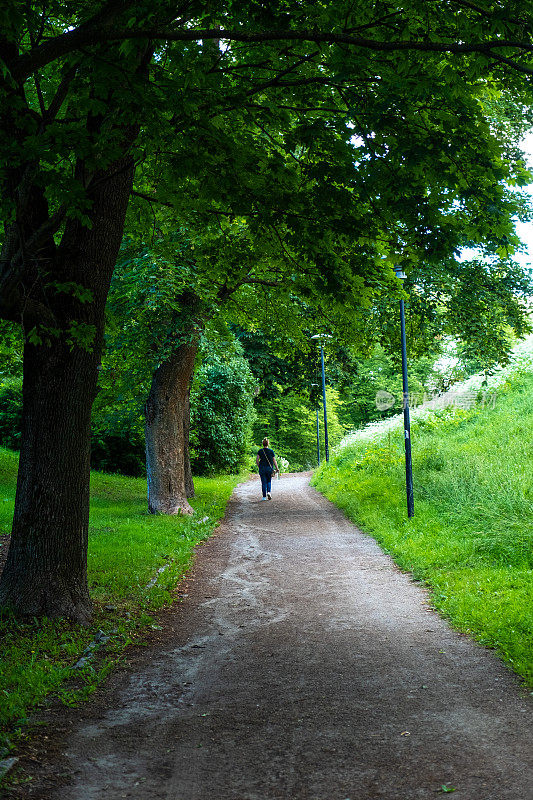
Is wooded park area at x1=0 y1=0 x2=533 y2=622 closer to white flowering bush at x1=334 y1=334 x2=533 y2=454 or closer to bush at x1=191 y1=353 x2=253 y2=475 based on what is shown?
white flowering bush at x1=334 y1=334 x2=533 y2=454

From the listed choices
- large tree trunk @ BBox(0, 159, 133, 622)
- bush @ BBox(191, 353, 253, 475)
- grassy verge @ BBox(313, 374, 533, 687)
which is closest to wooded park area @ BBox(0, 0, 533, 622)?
large tree trunk @ BBox(0, 159, 133, 622)

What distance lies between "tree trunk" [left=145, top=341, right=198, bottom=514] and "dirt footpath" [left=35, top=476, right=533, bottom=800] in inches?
292

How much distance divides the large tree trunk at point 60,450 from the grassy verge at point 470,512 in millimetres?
4268

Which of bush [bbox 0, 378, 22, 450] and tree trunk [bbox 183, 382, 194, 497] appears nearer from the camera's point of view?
tree trunk [bbox 183, 382, 194, 497]

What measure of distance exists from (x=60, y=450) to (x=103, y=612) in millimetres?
2014

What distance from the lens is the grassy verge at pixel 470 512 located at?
7.42 meters

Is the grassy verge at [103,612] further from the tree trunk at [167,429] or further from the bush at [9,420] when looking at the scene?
the bush at [9,420]

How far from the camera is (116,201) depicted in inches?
313

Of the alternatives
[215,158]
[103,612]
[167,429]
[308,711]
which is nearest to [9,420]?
[167,429]

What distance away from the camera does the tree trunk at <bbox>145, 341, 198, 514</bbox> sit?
16.2 m

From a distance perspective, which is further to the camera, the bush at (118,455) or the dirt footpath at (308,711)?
the bush at (118,455)

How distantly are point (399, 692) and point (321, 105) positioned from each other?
631cm

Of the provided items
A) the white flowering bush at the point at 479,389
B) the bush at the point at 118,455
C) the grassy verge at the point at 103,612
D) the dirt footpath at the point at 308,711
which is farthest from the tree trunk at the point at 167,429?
the bush at the point at 118,455

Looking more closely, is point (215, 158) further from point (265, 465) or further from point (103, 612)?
point (265, 465)
